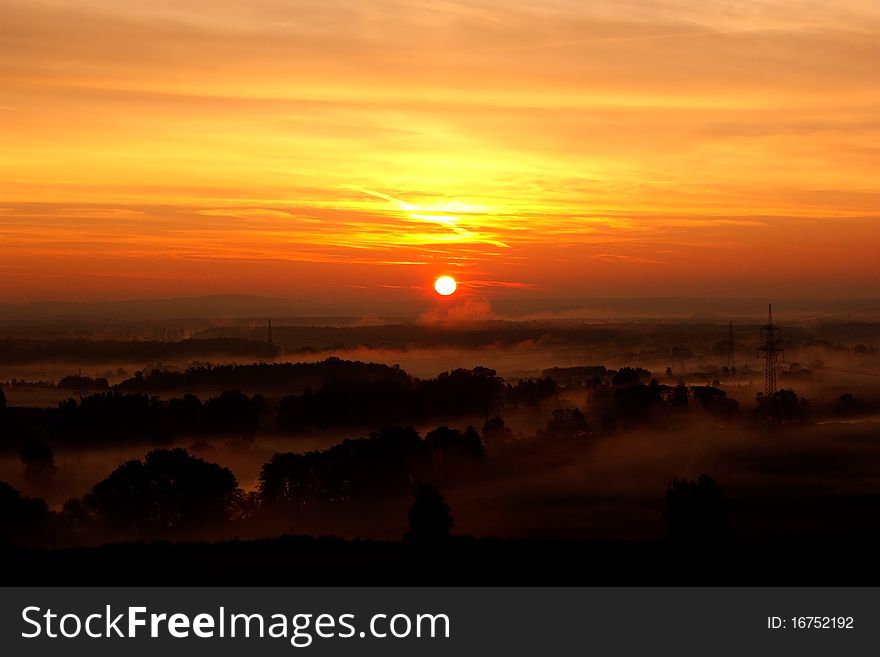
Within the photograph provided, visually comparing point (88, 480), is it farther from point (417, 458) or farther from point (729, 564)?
point (729, 564)

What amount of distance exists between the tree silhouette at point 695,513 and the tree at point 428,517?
15.5 m

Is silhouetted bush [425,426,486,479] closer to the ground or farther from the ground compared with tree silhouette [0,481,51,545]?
farther from the ground

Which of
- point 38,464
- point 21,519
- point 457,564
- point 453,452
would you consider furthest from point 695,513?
point 38,464

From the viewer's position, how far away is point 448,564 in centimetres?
6334

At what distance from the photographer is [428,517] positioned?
8556 centimetres

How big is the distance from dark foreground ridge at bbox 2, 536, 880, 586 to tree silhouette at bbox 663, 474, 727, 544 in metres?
14.9

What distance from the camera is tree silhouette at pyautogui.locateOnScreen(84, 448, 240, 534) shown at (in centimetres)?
10725

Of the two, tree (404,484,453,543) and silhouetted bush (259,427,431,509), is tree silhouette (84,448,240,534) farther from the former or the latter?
tree (404,484,453,543)

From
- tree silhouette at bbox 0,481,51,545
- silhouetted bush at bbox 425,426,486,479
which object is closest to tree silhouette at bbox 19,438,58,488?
tree silhouette at bbox 0,481,51,545

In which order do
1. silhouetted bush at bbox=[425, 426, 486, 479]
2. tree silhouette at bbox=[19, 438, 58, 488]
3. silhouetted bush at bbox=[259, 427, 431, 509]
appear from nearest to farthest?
silhouetted bush at bbox=[259, 427, 431, 509]
silhouetted bush at bbox=[425, 426, 486, 479]
tree silhouette at bbox=[19, 438, 58, 488]

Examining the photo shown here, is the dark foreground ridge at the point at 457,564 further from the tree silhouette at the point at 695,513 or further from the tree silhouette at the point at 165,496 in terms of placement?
the tree silhouette at the point at 165,496

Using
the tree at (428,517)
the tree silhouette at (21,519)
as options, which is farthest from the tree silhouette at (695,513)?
the tree silhouette at (21,519)

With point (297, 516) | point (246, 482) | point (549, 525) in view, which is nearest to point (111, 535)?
point (297, 516)

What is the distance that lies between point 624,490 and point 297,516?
3299 cm
